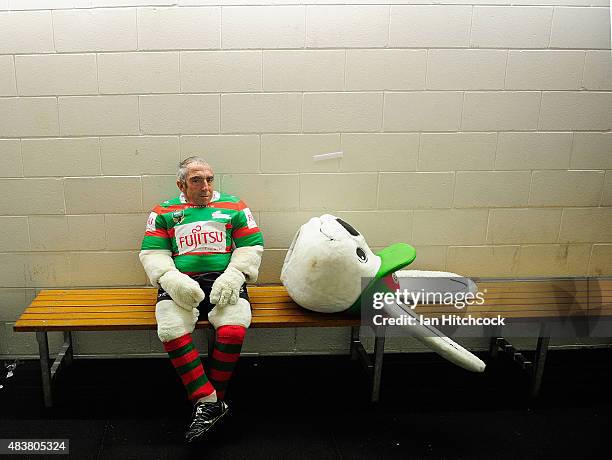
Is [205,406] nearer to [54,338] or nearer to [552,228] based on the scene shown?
[54,338]

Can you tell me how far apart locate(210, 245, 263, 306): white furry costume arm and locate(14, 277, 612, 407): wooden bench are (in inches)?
6.3

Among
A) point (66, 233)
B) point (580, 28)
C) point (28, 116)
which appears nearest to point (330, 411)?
point (66, 233)

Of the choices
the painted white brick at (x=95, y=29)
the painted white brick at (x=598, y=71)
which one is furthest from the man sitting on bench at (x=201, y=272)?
the painted white brick at (x=598, y=71)

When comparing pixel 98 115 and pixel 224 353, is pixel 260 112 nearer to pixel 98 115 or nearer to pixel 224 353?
pixel 98 115

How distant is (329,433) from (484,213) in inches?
57.3

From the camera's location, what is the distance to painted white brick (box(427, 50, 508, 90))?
273 centimetres

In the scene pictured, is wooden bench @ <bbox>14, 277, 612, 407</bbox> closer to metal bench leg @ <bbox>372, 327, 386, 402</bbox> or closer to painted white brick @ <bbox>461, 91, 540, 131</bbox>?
metal bench leg @ <bbox>372, 327, 386, 402</bbox>

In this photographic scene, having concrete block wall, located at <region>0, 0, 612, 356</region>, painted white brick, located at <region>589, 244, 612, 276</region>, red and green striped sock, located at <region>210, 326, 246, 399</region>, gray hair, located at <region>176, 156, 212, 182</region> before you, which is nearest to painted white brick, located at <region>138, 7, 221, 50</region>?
concrete block wall, located at <region>0, 0, 612, 356</region>

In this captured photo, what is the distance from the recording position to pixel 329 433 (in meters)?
2.45

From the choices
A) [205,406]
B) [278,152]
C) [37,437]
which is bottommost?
[37,437]

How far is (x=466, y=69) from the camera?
2.76m

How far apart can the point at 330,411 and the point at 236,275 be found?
2.67 feet

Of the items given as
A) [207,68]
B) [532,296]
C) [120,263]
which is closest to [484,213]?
[532,296]

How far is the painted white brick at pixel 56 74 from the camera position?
8.59 ft
